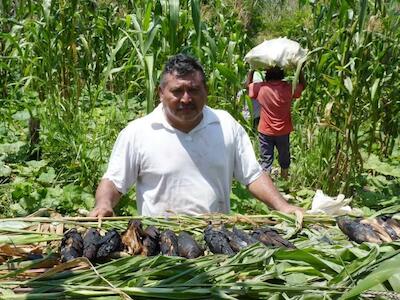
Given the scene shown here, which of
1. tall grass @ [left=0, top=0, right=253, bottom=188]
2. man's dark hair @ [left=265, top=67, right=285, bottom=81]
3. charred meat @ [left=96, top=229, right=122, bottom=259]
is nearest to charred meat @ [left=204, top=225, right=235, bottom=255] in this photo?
charred meat @ [left=96, top=229, right=122, bottom=259]

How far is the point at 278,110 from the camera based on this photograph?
5.86 meters

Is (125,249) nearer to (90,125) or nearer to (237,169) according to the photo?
(237,169)

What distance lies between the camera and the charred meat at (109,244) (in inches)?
76.7

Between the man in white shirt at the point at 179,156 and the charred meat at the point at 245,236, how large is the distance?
811 millimetres

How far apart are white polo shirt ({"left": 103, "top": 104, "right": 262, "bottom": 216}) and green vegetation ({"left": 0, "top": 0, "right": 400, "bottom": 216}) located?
0.77 metres

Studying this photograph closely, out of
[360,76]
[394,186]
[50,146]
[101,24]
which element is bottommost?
[394,186]

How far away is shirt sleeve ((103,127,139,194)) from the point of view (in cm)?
303

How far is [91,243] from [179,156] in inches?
44.7

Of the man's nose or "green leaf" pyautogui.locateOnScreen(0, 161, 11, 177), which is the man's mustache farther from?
"green leaf" pyautogui.locateOnScreen(0, 161, 11, 177)

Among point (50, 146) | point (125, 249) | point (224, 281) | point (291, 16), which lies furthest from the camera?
point (291, 16)

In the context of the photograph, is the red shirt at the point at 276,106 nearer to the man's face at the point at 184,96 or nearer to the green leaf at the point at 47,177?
the green leaf at the point at 47,177

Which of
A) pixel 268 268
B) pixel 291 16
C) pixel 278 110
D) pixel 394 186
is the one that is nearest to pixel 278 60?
pixel 278 110

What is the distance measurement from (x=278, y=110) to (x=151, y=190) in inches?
120

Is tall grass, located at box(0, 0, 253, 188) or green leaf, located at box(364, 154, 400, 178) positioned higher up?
tall grass, located at box(0, 0, 253, 188)
